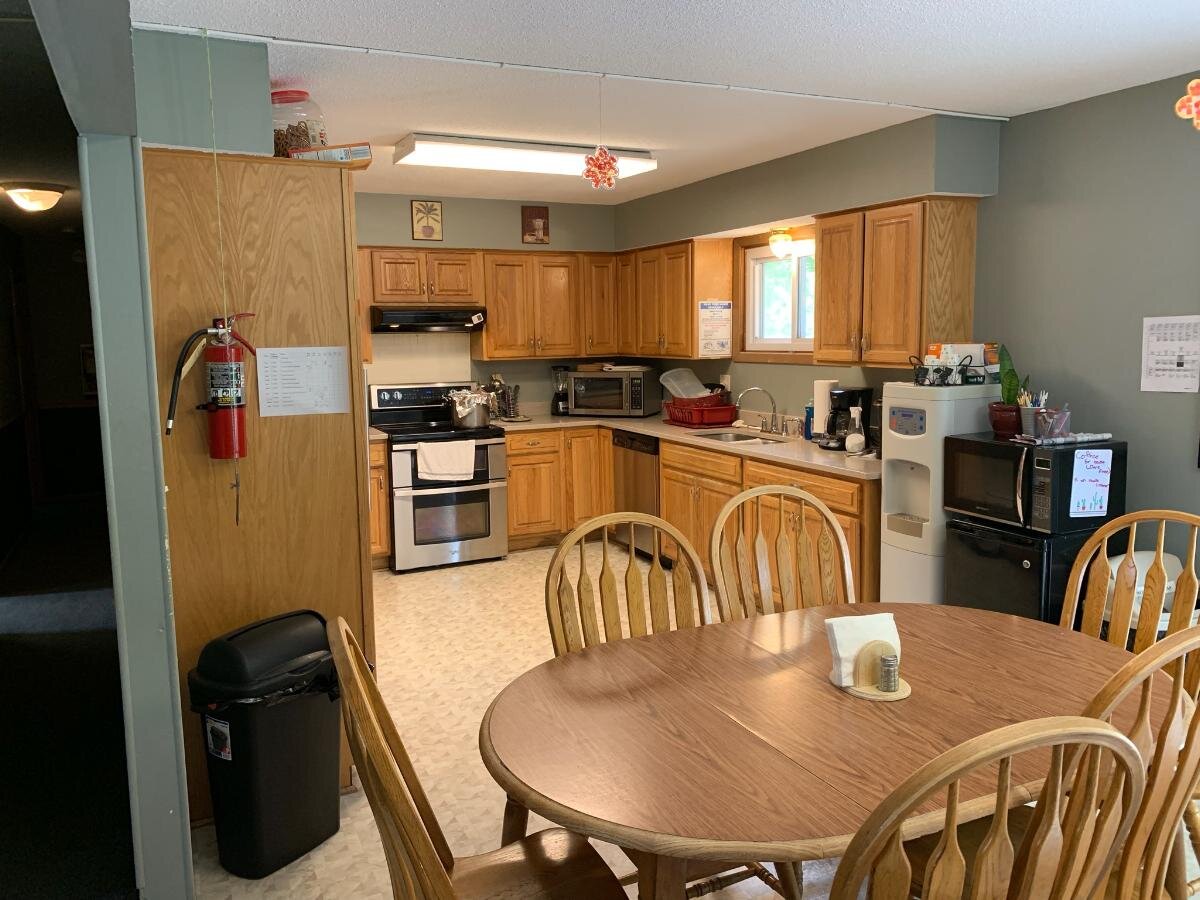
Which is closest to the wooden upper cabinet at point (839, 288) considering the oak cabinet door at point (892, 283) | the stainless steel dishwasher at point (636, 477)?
the oak cabinet door at point (892, 283)

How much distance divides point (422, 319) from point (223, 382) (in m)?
3.42

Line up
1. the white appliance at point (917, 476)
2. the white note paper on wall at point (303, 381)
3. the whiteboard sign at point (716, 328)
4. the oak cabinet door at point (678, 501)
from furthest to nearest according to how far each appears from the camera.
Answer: the whiteboard sign at point (716, 328) < the oak cabinet door at point (678, 501) < the white appliance at point (917, 476) < the white note paper on wall at point (303, 381)

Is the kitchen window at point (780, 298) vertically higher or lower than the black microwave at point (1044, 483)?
higher

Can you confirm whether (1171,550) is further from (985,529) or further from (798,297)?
(798,297)

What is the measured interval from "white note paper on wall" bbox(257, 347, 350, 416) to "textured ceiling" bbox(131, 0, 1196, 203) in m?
0.98

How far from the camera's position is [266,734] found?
8.09 feet

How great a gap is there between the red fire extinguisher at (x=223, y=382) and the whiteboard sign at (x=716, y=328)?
369 cm

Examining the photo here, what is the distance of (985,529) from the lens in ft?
11.7

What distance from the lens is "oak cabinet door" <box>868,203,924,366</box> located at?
4.09 meters

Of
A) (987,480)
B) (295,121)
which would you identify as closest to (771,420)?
(987,480)

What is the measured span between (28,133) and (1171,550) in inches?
215

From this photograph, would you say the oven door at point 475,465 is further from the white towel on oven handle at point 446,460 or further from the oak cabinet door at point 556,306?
the oak cabinet door at point 556,306

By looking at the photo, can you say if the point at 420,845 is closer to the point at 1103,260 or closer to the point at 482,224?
the point at 1103,260

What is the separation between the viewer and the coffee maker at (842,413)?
188 inches
